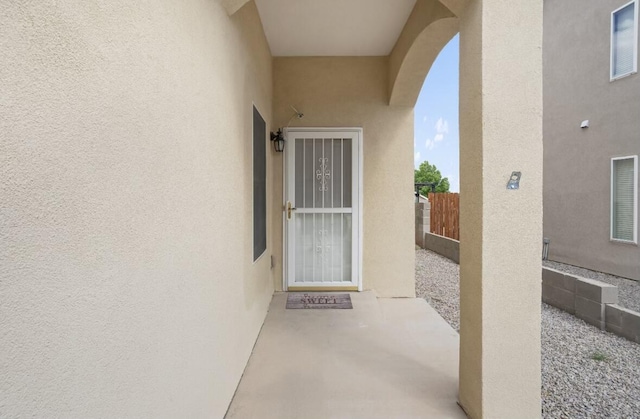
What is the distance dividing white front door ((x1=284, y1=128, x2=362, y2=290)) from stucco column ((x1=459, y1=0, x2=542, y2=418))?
266cm

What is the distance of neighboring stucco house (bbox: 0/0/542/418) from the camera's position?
74 cm

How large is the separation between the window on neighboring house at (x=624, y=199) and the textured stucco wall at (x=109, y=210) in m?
7.53

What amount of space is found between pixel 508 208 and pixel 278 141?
327 centimetres

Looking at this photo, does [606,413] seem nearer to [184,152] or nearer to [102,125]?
[184,152]

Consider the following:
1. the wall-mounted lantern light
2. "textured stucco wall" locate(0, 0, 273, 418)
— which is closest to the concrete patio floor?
"textured stucco wall" locate(0, 0, 273, 418)

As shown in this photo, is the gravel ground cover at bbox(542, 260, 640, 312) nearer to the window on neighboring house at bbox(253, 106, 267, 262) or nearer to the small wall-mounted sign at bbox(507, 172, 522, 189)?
the small wall-mounted sign at bbox(507, 172, 522, 189)

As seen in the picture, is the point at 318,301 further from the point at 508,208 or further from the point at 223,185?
the point at 508,208

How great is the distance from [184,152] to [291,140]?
327cm

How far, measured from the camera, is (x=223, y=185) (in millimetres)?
2113

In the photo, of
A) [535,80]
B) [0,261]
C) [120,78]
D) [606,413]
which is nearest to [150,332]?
[0,261]

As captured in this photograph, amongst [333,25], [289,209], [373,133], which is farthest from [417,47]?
[289,209]

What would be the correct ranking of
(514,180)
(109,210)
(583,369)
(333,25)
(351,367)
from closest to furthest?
(109,210) → (514,180) → (351,367) → (583,369) → (333,25)

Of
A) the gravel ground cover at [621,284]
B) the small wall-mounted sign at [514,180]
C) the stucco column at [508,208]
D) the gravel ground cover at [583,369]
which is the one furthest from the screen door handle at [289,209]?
the gravel ground cover at [621,284]

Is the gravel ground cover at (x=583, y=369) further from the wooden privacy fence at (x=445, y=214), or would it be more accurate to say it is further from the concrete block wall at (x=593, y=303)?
the wooden privacy fence at (x=445, y=214)
